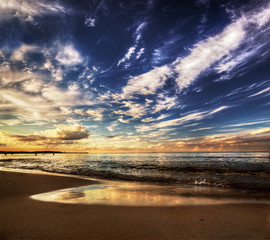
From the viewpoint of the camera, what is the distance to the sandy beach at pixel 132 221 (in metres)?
4.86

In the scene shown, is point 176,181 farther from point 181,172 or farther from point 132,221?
point 132,221

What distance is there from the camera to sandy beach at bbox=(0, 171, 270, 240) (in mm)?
4855

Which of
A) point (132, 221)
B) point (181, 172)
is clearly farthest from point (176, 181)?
point (132, 221)

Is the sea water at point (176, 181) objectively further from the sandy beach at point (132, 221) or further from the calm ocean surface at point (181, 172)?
the sandy beach at point (132, 221)

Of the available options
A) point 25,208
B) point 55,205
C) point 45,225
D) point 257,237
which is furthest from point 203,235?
point 25,208

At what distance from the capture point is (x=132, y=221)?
582cm

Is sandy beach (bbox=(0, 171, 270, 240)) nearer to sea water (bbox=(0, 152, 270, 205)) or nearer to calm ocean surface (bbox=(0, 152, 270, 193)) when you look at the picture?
sea water (bbox=(0, 152, 270, 205))

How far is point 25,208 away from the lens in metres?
7.14

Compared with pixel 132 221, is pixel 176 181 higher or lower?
lower

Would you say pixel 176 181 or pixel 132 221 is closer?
pixel 132 221

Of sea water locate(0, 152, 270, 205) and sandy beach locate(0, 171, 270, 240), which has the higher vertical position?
sandy beach locate(0, 171, 270, 240)

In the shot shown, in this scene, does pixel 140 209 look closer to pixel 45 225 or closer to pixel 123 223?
pixel 123 223

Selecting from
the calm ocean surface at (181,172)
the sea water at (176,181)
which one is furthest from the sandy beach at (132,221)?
the calm ocean surface at (181,172)

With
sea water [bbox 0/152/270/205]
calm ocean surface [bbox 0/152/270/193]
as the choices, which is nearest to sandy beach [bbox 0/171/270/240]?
sea water [bbox 0/152/270/205]
